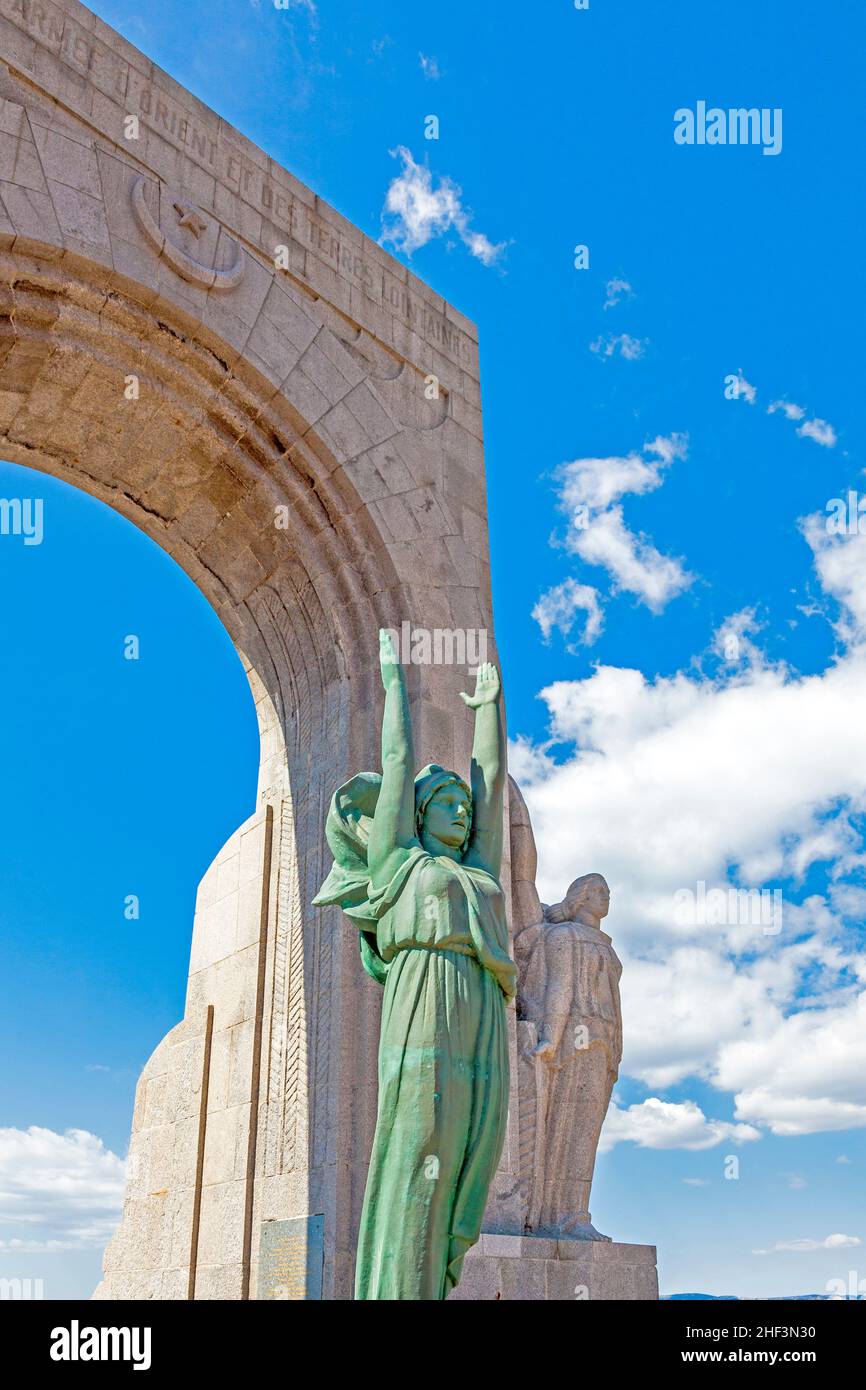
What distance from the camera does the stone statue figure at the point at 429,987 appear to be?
418 centimetres

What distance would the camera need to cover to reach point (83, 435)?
9.10 meters

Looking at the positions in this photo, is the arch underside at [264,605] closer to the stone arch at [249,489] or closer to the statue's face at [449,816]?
the stone arch at [249,489]

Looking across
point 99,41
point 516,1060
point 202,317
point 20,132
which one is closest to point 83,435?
point 202,317

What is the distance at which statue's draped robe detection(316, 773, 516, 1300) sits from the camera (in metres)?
4.17

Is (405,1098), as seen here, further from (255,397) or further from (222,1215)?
(255,397)

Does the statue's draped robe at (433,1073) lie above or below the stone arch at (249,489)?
below

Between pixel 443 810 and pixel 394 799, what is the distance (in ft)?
0.78

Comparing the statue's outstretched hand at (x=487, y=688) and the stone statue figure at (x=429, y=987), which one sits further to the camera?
the statue's outstretched hand at (x=487, y=688)

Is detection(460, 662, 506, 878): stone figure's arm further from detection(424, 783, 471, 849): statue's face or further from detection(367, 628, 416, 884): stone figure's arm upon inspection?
detection(367, 628, 416, 884): stone figure's arm

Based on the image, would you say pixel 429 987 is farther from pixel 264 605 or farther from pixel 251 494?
pixel 264 605

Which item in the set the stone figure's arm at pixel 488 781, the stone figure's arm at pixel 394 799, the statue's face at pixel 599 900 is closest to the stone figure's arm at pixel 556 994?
the statue's face at pixel 599 900

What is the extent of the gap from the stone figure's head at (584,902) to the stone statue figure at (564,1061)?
0.53ft

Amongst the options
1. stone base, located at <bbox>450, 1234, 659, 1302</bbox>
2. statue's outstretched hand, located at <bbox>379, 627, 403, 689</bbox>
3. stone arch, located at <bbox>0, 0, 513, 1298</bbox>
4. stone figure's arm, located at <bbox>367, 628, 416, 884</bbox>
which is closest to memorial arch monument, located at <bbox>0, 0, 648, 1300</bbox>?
stone arch, located at <bbox>0, 0, 513, 1298</bbox>
